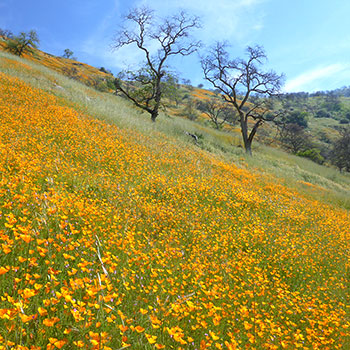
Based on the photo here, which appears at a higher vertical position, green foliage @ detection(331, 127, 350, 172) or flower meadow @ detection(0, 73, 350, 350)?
green foliage @ detection(331, 127, 350, 172)

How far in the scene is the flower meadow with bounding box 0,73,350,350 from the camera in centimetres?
207

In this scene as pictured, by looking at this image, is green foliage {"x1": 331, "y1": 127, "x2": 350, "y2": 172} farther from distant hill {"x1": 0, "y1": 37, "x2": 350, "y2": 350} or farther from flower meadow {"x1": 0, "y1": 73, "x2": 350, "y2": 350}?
distant hill {"x1": 0, "y1": 37, "x2": 350, "y2": 350}

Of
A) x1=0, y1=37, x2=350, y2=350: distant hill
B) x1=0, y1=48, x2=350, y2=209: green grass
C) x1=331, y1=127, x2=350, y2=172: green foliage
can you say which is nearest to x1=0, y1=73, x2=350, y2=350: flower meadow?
x1=0, y1=37, x2=350, y2=350: distant hill

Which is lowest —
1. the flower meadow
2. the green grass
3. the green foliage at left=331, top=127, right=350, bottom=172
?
the flower meadow

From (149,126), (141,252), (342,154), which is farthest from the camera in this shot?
(342,154)

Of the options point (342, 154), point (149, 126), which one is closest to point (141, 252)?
point (149, 126)

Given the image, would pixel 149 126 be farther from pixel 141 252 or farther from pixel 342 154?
pixel 342 154

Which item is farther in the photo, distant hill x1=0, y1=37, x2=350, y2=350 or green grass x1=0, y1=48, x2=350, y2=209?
green grass x1=0, y1=48, x2=350, y2=209

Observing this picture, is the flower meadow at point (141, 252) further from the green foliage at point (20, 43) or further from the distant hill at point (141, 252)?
the green foliage at point (20, 43)

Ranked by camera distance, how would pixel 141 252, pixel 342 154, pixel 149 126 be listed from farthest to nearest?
pixel 342 154
pixel 149 126
pixel 141 252

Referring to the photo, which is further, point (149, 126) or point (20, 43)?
point (20, 43)

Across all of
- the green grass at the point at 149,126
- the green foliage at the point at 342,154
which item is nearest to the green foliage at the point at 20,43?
the green grass at the point at 149,126

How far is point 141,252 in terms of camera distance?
11.0 feet

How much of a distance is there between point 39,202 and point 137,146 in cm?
612
